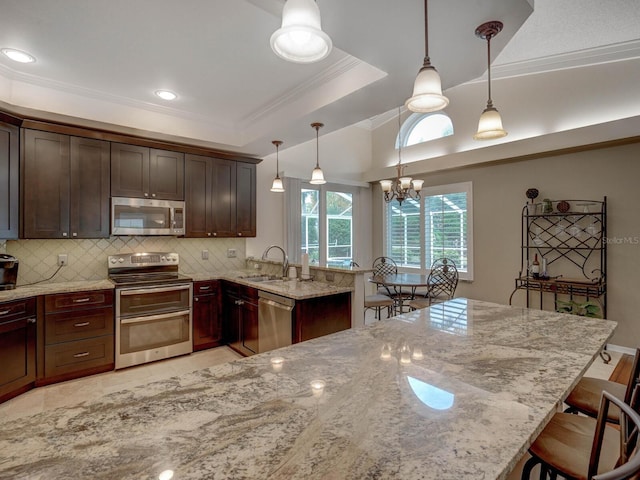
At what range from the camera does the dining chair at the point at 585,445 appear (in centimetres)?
90

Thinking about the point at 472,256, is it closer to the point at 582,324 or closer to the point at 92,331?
the point at 582,324

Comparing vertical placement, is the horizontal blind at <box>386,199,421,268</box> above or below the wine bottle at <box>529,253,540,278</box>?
above

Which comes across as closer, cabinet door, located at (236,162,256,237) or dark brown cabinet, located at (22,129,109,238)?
dark brown cabinet, located at (22,129,109,238)

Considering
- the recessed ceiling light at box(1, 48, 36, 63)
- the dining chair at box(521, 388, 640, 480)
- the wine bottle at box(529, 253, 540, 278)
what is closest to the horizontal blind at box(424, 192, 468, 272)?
the wine bottle at box(529, 253, 540, 278)

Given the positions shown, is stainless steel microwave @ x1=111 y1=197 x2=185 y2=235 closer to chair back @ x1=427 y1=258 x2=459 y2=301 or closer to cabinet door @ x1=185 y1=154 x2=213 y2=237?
cabinet door @ x1=185 y1=154 x2=213 y2=237

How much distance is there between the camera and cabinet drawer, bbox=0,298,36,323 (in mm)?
2730

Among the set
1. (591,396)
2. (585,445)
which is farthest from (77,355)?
(591,396)

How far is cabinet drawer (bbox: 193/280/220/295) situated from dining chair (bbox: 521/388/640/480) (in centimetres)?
350

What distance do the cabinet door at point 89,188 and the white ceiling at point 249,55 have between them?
33 cm

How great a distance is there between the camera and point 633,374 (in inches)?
47.3

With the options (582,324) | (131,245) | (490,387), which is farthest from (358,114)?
(131,245)

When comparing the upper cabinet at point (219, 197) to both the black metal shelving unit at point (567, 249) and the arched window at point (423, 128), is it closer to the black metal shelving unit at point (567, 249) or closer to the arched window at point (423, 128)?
the arched window at point (423, 128)

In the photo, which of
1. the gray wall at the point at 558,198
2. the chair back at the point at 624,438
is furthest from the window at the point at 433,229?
the chair back at the point at 624,438

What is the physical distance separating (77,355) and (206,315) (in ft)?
4.27
